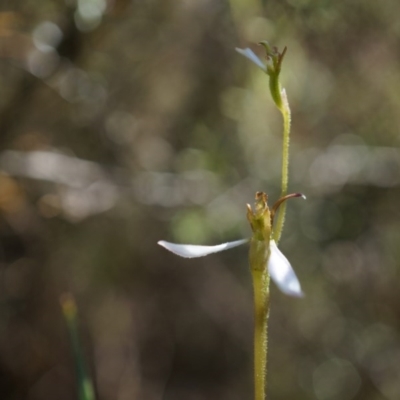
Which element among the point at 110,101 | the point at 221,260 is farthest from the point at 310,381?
the point at 110,101

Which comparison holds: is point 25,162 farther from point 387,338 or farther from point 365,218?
point 387,338

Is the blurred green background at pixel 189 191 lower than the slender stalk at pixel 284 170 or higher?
lower

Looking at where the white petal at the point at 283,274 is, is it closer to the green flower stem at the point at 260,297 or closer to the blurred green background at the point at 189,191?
the green flower stem at the point at 260,297

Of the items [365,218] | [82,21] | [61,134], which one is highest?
[82,21]

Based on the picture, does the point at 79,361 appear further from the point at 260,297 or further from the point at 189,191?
the point at 189,191

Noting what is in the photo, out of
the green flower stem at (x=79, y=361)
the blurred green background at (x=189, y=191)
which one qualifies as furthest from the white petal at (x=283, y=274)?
the blurred green background at (x=189, y=191)
